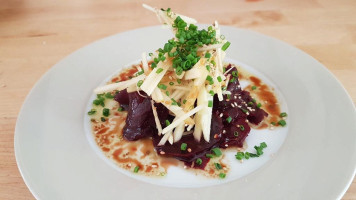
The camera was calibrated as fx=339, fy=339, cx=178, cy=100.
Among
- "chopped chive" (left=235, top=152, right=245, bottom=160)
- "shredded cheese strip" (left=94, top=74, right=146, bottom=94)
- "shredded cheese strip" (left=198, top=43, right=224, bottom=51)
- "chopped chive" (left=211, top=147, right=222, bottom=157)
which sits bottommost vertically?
"chopped chive" (left=211, top=147, right=222, bottom=157)

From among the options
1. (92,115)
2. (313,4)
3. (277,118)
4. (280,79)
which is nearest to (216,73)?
(277,118)

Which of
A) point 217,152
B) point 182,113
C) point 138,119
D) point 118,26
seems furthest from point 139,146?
point 118,26

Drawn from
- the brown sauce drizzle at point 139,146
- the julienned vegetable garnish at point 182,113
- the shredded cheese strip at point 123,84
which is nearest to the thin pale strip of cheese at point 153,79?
the julienned vegetable garnish at point 182,113

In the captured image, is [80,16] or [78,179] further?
[80,16]

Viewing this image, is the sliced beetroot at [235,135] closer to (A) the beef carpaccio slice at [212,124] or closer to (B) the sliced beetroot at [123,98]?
(A) the beef carpaccio slice at [212,124]

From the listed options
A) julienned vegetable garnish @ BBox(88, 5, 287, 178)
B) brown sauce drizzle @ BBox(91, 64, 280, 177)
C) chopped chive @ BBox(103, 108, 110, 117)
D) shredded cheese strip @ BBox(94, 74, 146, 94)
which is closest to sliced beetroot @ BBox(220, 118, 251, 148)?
julienned vegetable garnish @ BBox(88, 5, 287, 178)

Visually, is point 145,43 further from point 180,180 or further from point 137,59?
point 180,180

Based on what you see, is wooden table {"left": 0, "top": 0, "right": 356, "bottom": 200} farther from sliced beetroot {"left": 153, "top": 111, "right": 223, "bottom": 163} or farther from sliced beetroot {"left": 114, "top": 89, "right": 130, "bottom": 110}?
sliced beetroot {"left": 153, "top": 111, "right": 223, "bottom": 163}
